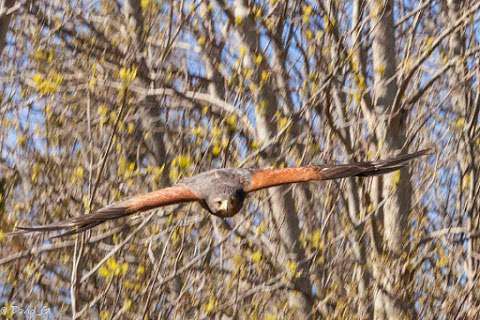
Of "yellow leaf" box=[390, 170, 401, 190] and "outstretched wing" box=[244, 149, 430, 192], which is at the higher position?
"yellow leaf" box=[390, 170, 401, 190]

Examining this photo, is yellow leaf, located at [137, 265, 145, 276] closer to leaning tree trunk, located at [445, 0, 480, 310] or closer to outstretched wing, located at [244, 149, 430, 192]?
outstretched wing, located at [244, 149, 430, 192]

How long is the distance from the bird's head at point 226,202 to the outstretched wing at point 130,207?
5.3 inches

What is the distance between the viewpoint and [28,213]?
946 cm

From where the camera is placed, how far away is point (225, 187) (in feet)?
23.0

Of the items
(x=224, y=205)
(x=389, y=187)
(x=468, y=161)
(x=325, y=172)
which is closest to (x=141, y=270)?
(x=224, y=205)

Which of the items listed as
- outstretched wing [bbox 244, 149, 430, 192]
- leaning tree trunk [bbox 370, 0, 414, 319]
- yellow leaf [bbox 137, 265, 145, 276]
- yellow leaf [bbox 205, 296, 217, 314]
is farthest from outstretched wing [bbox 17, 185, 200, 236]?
leaning tree trunk [bbox 370, 0, 414, 319]

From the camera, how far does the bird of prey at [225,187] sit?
22.0 ft

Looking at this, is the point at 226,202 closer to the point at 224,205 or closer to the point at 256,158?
the point at 224,205

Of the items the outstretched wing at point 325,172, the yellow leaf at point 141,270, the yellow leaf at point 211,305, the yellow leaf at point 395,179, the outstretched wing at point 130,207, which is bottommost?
the yellow leaf at point 211,305

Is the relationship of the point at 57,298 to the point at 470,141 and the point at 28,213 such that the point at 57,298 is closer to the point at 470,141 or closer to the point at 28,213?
the point at 28,213

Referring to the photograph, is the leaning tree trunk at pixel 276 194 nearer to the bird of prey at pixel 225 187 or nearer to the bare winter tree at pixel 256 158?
the bare winter tree at pixel 256 158

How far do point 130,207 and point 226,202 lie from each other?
61 centimetres

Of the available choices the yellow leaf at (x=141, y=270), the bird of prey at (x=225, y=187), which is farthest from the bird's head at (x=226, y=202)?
the yellow leaf at (x=141, y=270)

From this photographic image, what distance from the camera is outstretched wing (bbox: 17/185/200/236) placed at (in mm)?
6562
